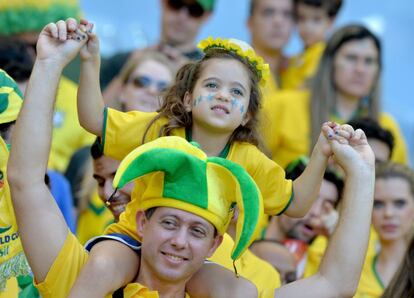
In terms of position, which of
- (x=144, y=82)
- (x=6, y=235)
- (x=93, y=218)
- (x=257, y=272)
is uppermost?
(x=144, y=82)

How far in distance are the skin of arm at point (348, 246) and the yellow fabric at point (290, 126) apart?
3.05 m

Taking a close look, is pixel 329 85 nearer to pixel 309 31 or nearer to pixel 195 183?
pixel 309 31

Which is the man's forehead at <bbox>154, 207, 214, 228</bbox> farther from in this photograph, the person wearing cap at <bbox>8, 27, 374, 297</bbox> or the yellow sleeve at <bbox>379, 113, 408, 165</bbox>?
the yellow sleeve at <bbox>379, 113, 408, 165</bbox>

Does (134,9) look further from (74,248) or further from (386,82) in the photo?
(74,248)

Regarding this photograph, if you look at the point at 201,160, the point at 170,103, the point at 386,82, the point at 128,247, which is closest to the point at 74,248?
the point at 128,247

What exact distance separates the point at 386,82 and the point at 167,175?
5.97 m

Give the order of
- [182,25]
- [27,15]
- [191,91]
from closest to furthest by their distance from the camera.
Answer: [191,91] → [27,15] → [182,25]

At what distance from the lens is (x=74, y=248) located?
136 inches

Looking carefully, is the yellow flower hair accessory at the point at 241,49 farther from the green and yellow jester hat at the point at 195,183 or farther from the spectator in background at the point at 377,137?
the spectator in background at the point at 377,137

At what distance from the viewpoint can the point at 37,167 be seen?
3.33 m

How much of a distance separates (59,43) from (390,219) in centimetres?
280

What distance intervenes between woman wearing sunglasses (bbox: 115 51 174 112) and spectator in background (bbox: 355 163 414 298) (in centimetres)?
129

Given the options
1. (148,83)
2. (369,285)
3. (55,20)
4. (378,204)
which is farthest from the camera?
(55,20)

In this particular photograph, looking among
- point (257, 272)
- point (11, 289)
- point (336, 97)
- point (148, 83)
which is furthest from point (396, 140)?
point (11, 289)
